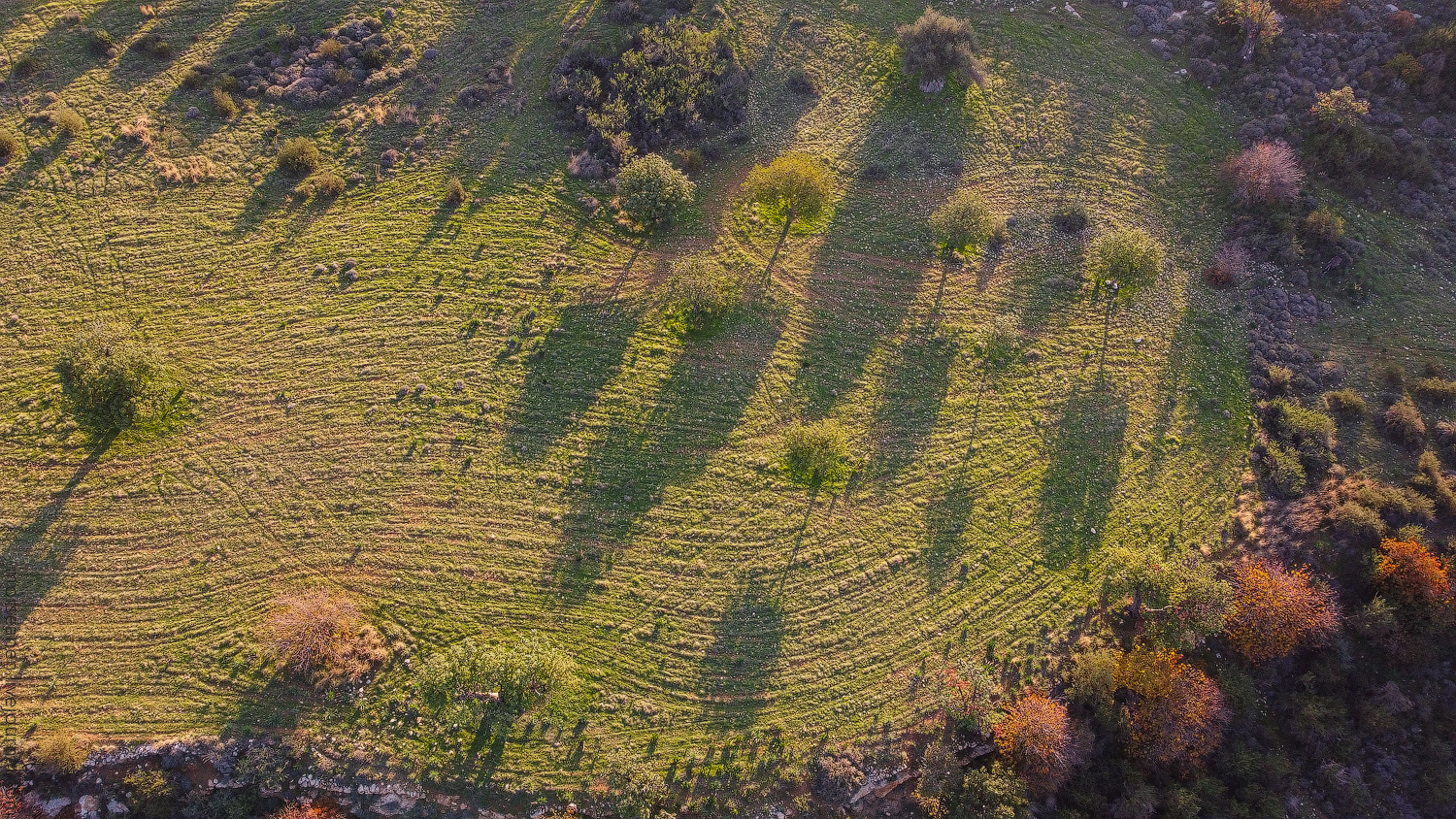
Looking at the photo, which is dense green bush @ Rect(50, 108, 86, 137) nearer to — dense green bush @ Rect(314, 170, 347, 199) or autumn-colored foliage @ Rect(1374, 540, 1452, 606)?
dense green bush @ Rect(314, 170, 347, 199)

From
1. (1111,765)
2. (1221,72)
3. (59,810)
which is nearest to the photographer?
(59,810)

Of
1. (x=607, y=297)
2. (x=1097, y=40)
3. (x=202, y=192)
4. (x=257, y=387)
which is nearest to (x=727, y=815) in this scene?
(x=607, y=297)

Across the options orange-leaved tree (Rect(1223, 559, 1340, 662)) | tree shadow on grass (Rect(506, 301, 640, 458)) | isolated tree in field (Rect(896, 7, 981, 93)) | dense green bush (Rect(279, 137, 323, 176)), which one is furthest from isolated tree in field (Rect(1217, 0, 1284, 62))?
dense green bush (Rect(279, 137, 323, 176))

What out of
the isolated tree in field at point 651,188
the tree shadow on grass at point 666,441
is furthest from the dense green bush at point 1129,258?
the isolated tree in field at point 651,188

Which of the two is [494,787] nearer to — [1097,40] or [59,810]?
[59,810]

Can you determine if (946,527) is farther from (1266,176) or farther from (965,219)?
(1266,176)

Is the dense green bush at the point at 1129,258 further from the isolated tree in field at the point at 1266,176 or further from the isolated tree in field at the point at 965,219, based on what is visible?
the isolated tree in field at the point at 1266,176

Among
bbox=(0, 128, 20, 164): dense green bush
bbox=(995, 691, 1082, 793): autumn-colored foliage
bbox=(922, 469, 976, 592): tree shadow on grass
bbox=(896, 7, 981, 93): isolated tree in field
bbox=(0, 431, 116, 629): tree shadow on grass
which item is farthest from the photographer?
bbox=(896, 7, 981, 93): isolated tree in field
